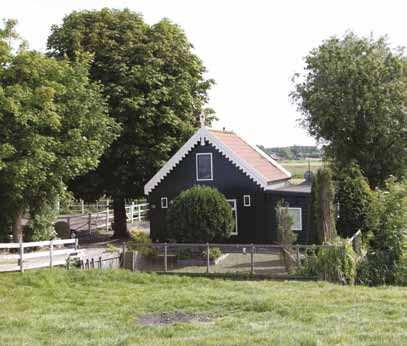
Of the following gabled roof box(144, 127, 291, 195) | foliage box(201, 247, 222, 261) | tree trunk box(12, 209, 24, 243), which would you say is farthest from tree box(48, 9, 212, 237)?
foliage box(201, 247, 222, 261)

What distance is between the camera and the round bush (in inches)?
947

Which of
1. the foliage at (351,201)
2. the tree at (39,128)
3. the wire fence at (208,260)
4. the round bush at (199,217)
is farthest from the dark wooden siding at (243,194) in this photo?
the tree at (39,128)

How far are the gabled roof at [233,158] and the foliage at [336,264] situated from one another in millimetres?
8746

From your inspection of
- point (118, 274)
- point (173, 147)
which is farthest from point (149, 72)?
point (118, 274)

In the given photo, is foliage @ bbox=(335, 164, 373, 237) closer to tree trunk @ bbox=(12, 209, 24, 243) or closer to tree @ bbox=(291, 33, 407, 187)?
tree @ bbox=(291, 33, 407, 187)

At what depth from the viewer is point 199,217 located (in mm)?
23984

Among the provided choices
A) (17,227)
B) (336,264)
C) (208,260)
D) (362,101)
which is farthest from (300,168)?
(336,264)

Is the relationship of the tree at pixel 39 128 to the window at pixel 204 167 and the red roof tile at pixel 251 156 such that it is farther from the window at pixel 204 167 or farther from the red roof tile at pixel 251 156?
the red roof tile at pixel 251 156

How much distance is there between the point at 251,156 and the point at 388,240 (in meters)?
11.0

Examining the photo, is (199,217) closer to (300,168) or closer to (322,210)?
(322,210)

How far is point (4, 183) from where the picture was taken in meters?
21.5

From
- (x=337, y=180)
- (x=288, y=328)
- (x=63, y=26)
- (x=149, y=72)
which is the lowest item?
(x=288, y=328)

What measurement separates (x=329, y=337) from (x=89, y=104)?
16.0 meters

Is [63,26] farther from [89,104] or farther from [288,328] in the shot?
[288,328]
